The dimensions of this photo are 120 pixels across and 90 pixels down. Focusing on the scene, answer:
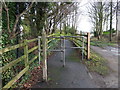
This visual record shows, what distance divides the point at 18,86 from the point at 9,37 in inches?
78.3

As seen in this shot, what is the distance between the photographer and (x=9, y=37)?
4.64 meters

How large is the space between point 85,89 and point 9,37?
124 inches

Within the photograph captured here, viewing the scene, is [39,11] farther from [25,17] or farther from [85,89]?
[85,89]

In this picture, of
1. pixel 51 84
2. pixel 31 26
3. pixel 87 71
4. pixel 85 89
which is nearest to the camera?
pixel 85 89

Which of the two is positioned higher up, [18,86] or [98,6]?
[98,6]

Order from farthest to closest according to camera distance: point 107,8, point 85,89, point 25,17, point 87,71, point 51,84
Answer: point 107,8
point 25,17
point 87,71
point 51,84
point 85,89

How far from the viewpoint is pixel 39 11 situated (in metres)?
7.59

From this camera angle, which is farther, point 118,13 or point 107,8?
point 107,8

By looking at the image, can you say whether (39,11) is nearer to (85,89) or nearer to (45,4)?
(45,4)

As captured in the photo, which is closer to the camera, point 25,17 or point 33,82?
point 33,82

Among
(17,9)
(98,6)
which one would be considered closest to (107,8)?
(98,6)

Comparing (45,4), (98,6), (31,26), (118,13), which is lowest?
(31,26)

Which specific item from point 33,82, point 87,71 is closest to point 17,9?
point 33,82

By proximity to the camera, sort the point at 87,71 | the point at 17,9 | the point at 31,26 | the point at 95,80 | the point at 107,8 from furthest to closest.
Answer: the point at 107,8, the point at 31,26, the point at 17,9, the point at 87,71, the point at 95,80
